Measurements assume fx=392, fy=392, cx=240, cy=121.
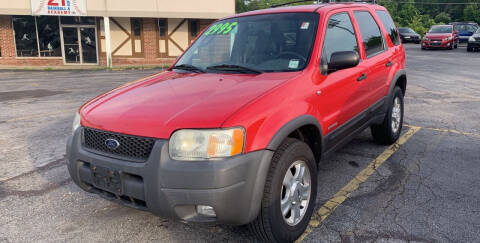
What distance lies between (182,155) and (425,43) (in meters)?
27.5

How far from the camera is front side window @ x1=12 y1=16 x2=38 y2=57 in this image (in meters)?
20.8

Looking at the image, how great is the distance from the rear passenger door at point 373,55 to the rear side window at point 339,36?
0.79 ft

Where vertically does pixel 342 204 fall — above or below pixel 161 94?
below

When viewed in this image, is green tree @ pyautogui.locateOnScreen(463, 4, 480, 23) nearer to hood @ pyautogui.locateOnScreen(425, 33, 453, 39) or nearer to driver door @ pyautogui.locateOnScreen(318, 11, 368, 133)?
hood @ pyautogui.locateOnScreen(425, 33, 453, 39)

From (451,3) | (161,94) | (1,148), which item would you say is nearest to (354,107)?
(161,94)

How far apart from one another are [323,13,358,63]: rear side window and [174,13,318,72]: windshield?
19cm

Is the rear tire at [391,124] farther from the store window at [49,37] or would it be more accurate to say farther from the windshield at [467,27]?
the windshield at [467,27]

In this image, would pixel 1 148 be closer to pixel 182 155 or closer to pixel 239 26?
pixel 239 26

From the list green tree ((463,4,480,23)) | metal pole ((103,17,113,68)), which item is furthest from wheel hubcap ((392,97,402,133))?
green tree ((463,4,480,23))

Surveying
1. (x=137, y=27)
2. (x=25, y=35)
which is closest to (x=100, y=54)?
(x=137, y=27)

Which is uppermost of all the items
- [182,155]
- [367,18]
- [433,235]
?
[367,18]

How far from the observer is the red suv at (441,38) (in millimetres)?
25484

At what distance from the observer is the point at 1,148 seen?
5.56 m

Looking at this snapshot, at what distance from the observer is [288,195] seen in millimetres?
2939
